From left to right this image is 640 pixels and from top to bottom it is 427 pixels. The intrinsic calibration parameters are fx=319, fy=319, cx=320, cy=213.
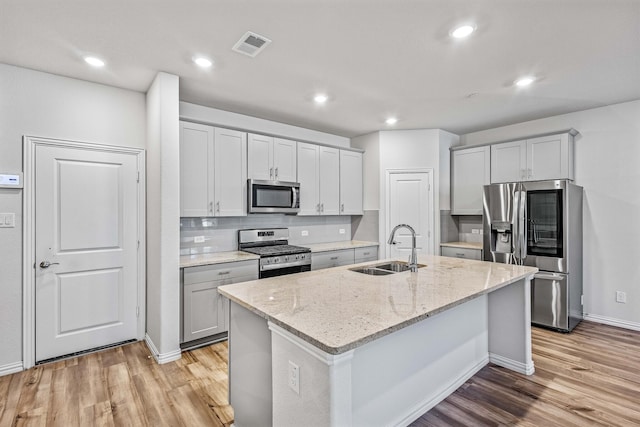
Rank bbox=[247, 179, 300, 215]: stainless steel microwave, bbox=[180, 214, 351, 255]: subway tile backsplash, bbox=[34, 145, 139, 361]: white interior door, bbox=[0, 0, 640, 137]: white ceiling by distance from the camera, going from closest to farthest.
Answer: bbox=[0, 0, 640, 137]: white ceiling < bbox=[34, 145, 139, 361]: white interior door < bbox=[180, 214, 351, 255]: subway tile backsplash < bbox=[247, 179, 300, 215]: stainless steel microwave

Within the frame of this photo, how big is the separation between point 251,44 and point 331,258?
2.79 metres

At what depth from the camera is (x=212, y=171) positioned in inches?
140

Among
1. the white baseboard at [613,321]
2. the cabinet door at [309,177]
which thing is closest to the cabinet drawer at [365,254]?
the cabinet door at [309,177]

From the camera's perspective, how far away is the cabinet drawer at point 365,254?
4.69 meters

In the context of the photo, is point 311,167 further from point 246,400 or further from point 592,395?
point 592,395

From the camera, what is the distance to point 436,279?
7.40ft

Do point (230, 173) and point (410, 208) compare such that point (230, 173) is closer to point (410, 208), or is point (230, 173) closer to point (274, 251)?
point (274, 251)

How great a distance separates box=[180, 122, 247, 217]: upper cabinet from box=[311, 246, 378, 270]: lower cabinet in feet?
3.72

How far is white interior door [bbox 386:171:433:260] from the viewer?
4777 mm

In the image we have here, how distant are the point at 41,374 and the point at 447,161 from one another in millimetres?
5302

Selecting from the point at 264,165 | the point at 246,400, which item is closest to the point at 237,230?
the point at 264,165

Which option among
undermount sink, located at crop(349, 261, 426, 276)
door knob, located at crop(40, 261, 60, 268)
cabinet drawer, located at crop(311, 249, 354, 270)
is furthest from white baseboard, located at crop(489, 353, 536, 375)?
door knob, located at crop(40, 261, 60, 268)

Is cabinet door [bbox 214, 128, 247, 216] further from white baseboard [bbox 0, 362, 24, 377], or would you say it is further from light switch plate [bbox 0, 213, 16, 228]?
white baseboard [bbox 0, 362, 24, 377]

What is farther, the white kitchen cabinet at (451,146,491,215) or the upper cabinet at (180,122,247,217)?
the white kitchen cabinet at (451,146,491,215)
